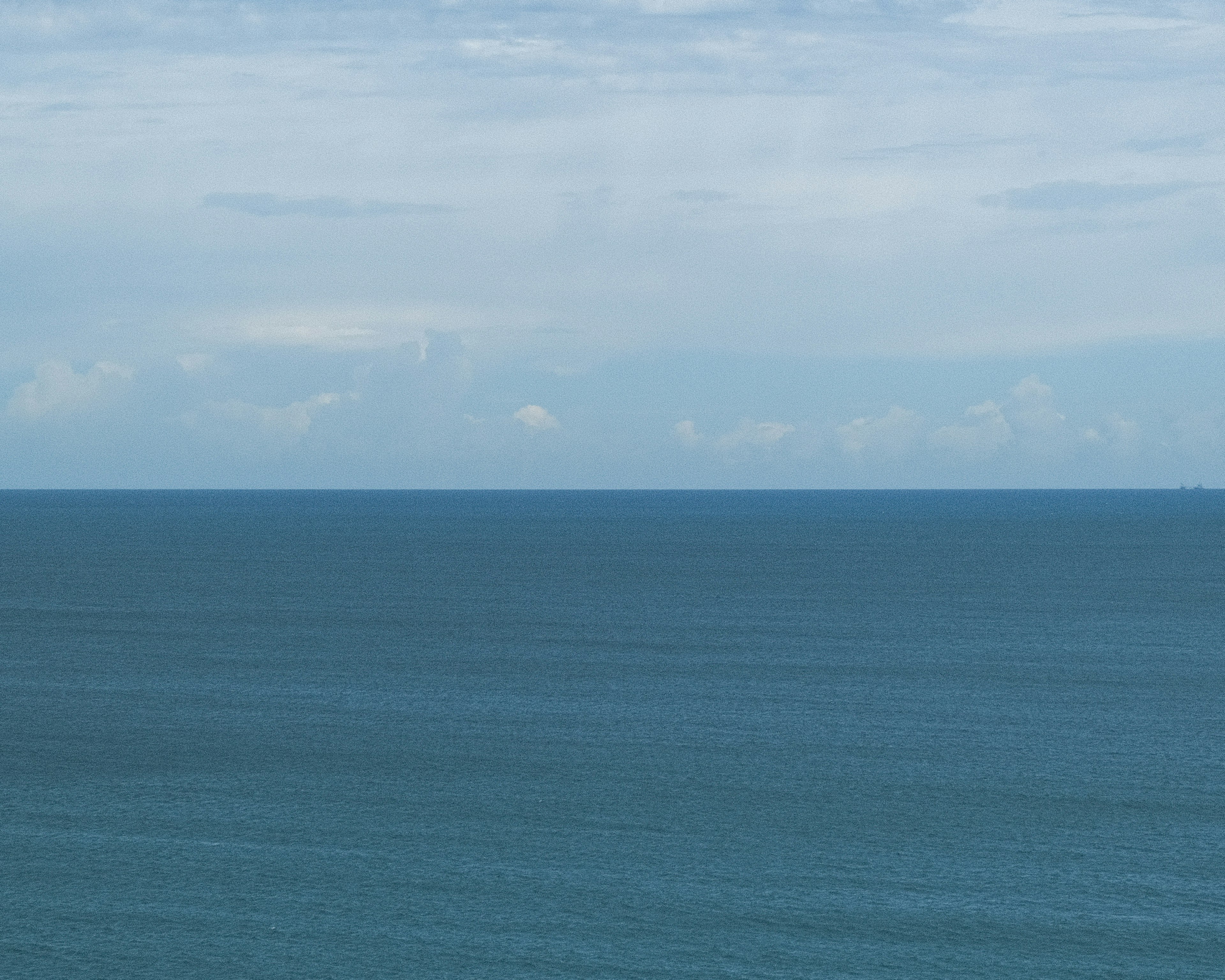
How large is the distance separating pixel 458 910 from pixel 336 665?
45.0m

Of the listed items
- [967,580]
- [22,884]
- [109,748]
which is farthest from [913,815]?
[967,580]

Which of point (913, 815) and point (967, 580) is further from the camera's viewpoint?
point (967, 580)

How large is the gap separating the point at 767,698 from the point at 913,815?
881 inches

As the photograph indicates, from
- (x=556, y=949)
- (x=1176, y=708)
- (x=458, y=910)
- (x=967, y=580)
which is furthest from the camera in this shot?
(x=967, y=580)

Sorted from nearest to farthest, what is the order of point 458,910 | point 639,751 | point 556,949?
point 556,949 → point 458,910 → point 639,751

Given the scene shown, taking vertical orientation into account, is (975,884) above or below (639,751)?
below

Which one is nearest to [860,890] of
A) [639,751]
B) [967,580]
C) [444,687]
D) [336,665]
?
[639,751]

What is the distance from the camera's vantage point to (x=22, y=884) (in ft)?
138

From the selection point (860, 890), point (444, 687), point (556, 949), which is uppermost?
point (444, 687)

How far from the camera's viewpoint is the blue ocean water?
38094mm

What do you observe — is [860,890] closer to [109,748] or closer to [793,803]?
[793,803]

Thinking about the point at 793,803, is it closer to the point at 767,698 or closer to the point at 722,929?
the point at 722,929

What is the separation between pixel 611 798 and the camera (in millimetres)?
51969

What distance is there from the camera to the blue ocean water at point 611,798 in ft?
125
